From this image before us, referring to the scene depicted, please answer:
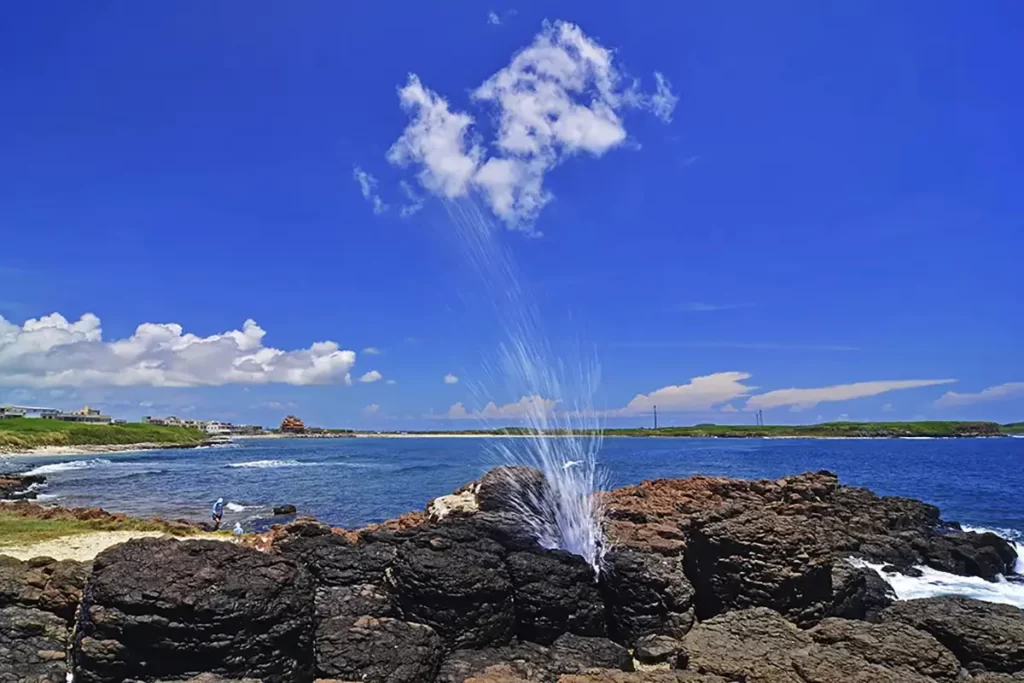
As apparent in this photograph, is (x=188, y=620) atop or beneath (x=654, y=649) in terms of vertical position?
atop

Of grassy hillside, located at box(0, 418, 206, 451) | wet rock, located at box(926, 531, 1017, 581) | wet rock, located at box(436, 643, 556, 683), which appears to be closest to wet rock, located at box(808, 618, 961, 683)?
wet rock, located at box(436, 643, 556, 683)

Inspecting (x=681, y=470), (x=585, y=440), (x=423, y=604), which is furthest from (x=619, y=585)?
(x=681, y=470)

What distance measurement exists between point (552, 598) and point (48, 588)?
7797 mm

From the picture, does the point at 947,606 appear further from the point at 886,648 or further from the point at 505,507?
the point at 505,507

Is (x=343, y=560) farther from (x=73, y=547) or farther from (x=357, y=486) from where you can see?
(x=357, y=486)

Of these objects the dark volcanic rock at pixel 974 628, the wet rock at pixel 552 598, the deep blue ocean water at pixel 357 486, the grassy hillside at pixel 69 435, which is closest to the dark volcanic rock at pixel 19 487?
the deep blue ocean water at pixel 357 486

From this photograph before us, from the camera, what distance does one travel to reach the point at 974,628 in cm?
842

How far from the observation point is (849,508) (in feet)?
93.0

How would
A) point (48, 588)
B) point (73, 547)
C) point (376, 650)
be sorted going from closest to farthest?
point (376, 650)
point (48, 588)
point (73, 547)

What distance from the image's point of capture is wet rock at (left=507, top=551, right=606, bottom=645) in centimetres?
1029

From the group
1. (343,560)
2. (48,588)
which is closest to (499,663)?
(343,560)

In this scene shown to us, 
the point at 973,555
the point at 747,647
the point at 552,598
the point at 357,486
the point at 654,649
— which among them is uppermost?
the point at 747,647

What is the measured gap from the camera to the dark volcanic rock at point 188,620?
789cm

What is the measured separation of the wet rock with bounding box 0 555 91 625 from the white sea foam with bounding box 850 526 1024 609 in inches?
768
